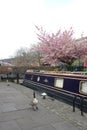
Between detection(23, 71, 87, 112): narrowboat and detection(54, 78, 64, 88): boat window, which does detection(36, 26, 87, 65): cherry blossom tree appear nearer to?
detection(23, 71, 87, 112): narrowboat

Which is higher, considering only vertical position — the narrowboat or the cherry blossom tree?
the cherry blossom tree

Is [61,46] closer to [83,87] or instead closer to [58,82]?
[58,82]

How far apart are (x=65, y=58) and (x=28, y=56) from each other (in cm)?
1937

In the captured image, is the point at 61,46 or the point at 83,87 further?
the point at 61,46

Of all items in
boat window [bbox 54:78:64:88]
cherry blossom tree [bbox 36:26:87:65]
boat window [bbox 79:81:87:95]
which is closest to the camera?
boat window [bbox 79:81:87:95]

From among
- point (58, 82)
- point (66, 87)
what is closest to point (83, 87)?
point (66, 87)

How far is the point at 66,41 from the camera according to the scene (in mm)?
11242

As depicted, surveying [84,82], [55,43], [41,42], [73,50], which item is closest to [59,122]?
[84,82]

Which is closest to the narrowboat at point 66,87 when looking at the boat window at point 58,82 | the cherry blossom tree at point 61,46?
the boat window at point 58,82

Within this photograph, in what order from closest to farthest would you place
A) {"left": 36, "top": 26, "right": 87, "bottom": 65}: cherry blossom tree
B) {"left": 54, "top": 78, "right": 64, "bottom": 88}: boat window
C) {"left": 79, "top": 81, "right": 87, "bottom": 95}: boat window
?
{"left": 79, "top": 81, "right": 87, "bottom": 95}: boat window → {"left": 54, "top": 78, "right": 64, "bottom": 88}: boat window → {"left": 36, "top": 26, "right": 87, "bottom": 65}: cherry blossom tree

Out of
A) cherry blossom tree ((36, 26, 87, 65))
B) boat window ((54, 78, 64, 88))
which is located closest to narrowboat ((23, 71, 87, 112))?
boat window ((54, 78, 64, 88))

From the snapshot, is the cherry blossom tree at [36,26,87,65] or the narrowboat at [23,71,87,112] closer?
the narrowboat at [23,71,87,112]

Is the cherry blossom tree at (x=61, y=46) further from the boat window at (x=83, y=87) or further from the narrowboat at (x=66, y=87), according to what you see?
the boat window at (x=83, y=87)

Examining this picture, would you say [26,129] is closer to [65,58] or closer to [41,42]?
[65,58]
